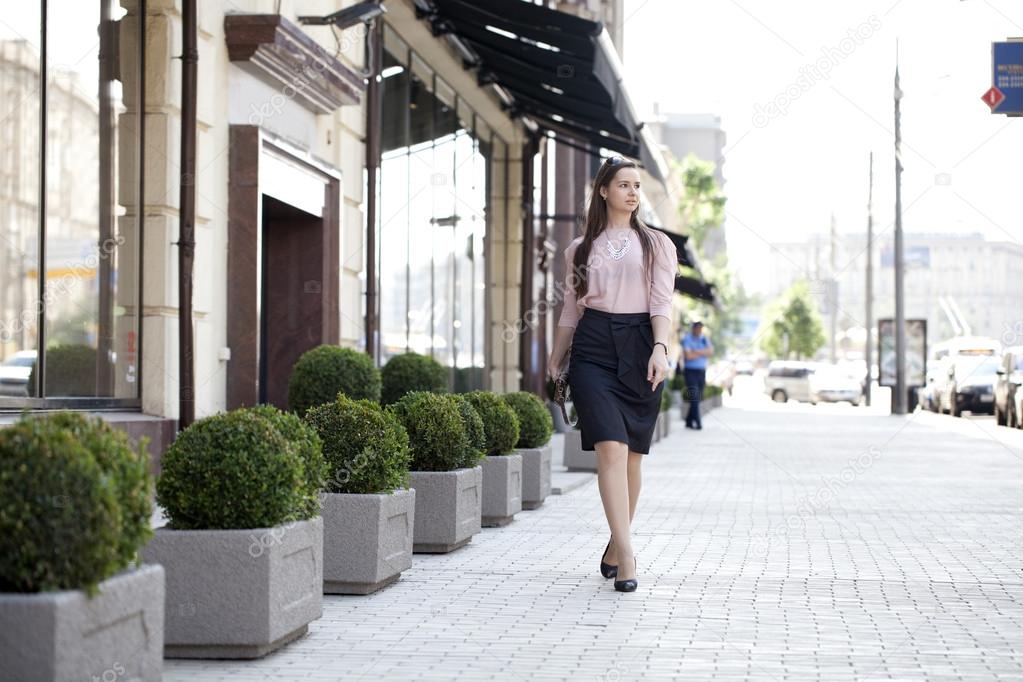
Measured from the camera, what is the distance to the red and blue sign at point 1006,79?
1345 centimetres

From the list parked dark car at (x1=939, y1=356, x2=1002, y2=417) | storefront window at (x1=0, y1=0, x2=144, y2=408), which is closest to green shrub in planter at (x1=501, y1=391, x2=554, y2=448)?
storefront window at (x1=0, y1=0, x2=144, y2=408)

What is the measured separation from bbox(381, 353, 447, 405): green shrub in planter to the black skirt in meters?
5.99

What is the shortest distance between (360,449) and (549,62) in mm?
9755

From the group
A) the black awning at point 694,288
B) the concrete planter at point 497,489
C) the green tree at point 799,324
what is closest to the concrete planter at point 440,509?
the concrete planter at point 497,489

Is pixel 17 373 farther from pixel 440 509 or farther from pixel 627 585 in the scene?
pixel 627 585

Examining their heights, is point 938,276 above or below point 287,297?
above

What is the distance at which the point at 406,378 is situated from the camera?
13.3 metres

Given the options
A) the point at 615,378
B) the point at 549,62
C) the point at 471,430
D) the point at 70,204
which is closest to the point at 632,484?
the point at 615,378

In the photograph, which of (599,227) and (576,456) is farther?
(576,456)

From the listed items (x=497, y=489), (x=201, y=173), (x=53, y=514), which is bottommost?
(x=497, y=489)

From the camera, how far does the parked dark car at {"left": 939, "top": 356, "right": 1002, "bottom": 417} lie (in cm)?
3784

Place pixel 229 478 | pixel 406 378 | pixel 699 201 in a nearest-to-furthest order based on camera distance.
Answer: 1. pixel 229 478
2. pixel 406 378
3. pixel 699 201

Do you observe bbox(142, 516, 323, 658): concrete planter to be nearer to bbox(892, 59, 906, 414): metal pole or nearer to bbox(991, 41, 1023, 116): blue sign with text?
bbox(991, 41, 1023, 116): blue sign with text

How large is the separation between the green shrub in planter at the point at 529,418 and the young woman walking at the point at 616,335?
3.33 m
